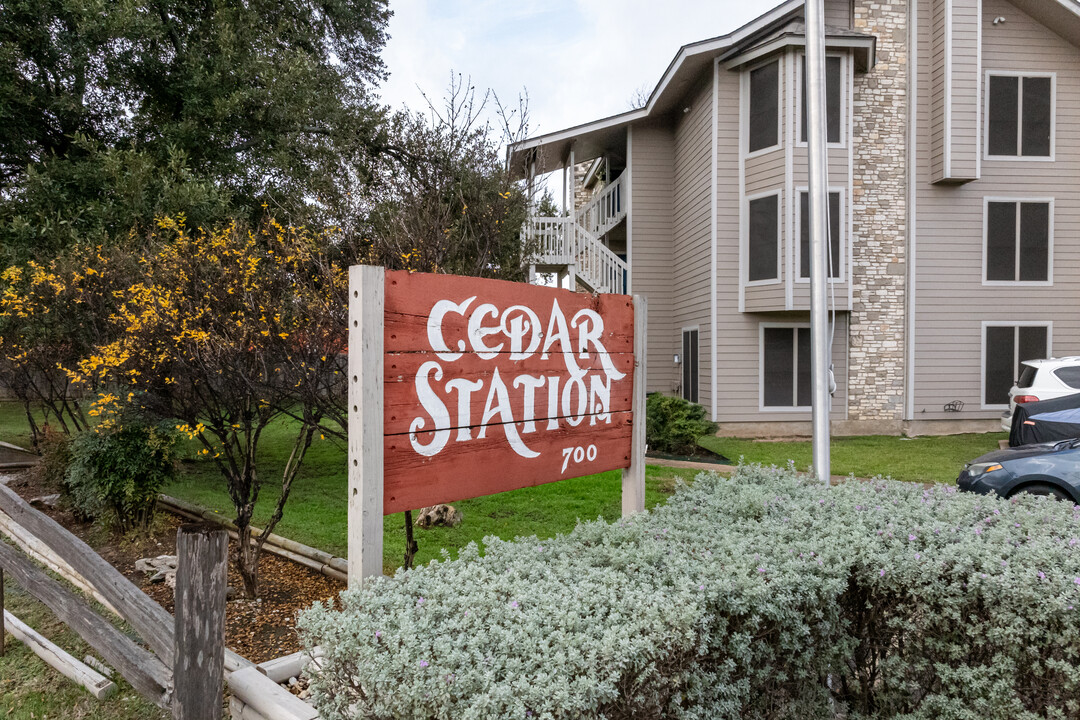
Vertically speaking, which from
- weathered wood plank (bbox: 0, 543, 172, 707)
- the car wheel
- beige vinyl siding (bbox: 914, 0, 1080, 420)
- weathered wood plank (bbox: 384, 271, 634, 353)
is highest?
beige vinyl siding (bbox: 914, 0, 1080, 420)

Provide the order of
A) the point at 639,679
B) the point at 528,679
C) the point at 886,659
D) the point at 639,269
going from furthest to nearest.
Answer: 1. the point at 639,269
2. the point at 886,659
3. the point at 639,679
4. the point at 528,679

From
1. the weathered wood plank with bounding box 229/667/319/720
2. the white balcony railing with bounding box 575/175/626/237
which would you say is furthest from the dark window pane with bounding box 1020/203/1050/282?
the weathered wood plank with bounding box 229/667/319/720

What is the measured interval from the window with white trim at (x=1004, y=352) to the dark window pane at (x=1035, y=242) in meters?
1.17

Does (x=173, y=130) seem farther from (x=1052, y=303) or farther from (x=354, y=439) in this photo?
(x=1052, y=303)

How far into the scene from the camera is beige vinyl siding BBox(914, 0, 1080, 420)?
13.5m

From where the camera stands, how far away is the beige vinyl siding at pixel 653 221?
1593cm

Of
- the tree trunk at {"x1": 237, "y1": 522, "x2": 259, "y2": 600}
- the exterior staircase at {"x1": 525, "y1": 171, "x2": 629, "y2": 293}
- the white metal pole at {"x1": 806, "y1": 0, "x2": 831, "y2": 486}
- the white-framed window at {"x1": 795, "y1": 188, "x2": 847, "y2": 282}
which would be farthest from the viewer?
the exterior staircase at {"x1": 525, "y1": 171, "x2": 629, "y2": 293}

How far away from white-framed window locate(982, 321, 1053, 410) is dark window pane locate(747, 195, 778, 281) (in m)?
5.14

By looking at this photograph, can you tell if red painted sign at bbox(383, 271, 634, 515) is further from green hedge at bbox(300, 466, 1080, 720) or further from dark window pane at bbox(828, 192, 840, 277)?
dark window pane at bbox(828, 192, 840, 277)

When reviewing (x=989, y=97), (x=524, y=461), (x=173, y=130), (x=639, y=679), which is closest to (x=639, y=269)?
(x=989, y=97)

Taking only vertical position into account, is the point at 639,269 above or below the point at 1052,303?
above

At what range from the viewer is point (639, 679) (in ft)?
5.74

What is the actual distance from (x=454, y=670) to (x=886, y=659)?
1.93 m

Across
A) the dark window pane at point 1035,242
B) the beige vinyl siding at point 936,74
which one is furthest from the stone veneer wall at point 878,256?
the dark window pane at point 1035,242
